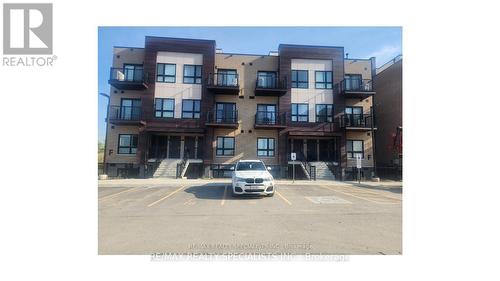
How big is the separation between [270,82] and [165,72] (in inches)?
327

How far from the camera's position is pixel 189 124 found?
66.5 feet

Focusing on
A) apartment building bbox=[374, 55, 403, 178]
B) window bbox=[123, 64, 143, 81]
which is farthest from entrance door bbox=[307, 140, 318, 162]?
window bbox=[123, 64, 143, 81]

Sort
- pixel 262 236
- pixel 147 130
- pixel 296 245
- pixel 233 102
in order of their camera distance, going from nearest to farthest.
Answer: pixel 296 245, pixel 262 236, pixel 147 130, pixel 233 102

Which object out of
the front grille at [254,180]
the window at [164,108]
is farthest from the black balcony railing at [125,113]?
the front grille at [254,180]

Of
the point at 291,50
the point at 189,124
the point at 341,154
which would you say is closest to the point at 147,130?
the point at 189,124

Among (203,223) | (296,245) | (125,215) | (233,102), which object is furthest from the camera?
(233,102)

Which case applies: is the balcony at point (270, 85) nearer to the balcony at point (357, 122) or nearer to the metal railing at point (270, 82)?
the metal railing at point (270, 82)

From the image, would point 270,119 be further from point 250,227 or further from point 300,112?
point 250,227

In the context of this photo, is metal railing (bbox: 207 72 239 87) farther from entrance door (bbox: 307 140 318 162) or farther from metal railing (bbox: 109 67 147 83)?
entrance door (bbox: 307 140 318 162)

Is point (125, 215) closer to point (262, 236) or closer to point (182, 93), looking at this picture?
point (262, 236)

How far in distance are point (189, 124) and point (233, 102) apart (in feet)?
12.8

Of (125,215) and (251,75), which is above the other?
(251,75)

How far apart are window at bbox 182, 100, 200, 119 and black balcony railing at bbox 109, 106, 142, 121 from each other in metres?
3.33

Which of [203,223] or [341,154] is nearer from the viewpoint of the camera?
[203,223]
